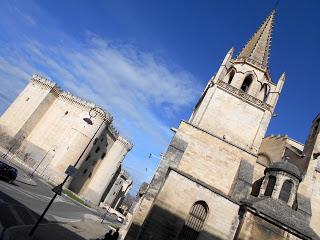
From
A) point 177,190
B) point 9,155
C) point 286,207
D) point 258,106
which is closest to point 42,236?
point 177,190

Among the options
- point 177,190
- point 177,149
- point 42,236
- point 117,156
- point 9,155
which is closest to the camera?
point 42,236

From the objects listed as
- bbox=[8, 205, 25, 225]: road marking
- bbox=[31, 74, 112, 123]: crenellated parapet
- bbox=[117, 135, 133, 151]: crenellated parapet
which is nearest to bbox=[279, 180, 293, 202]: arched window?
bbox=[8, 205, 25, 225]: road marking

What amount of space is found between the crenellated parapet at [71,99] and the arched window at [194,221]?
35.8 meters

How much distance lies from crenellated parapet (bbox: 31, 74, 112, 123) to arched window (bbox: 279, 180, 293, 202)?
36323mm

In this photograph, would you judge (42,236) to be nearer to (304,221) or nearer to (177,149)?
(177,149)

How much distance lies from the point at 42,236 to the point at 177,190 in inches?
329

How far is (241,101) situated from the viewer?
2512 centimetres

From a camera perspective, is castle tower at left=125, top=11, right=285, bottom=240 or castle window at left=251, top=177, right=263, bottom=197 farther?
castle window at left=251, top=177, right=263, bottom=197

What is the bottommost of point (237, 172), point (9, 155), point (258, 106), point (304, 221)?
point (9, 155)

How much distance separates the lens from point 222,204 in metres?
18.8

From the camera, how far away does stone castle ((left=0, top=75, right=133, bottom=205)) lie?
49.5 meters

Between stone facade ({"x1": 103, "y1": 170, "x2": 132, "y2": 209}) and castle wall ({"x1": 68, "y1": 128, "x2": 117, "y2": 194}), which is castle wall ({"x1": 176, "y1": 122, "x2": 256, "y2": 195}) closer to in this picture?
castle wall ({"x1": 68, "y1": 128, "x2": 117, "y2": 194})

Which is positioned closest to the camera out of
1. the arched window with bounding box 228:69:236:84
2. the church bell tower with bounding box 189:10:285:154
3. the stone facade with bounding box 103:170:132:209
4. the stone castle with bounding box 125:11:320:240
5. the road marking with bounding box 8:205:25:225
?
the road marking with bounding box 8:205:25:225

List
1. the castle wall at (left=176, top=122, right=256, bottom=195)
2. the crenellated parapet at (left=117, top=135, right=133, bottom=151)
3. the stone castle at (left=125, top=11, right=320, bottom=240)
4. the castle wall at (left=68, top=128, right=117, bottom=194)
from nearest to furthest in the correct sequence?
the stone castle at (left=125, top=11, right=320, bottom=240)
the castle wall at (left=176, top=122, right=256, bottom=195)
the castle wall at (left=68, top=128, right=117, bottom=194)
the crenellated parapet at (left=117, top=135, right=133, bottom=151)
